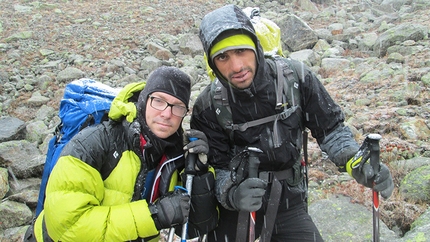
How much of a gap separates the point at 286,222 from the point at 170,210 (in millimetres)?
1437

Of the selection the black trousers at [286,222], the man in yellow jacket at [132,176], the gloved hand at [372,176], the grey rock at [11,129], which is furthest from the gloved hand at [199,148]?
the grey rock at [11,129]

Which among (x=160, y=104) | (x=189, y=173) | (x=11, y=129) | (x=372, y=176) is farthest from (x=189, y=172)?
(x=11, y=129)

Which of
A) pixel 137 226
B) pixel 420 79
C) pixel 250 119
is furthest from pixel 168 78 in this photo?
pixel 420 79

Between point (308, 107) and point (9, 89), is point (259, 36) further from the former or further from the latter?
point (9, 89)

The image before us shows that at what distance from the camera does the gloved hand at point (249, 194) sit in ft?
11.1

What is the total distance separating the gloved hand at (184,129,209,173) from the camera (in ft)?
11.0

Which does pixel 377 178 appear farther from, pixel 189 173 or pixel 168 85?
pixel 168 85

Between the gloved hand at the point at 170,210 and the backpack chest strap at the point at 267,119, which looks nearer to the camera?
the gloved hand at the point at 170,210

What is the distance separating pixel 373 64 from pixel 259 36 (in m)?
11.5

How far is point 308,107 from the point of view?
3.72m

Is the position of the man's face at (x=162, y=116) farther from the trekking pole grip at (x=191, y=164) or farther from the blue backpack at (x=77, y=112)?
the blue backpack at (x=77, y=112)

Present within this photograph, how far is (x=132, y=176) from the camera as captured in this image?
10.5 ft

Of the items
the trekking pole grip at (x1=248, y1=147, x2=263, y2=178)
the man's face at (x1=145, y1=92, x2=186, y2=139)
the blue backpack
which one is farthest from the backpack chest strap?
the blue backpack

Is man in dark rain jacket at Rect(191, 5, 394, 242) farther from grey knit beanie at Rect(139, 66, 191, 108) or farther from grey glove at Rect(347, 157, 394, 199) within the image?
grey knit beanie at Rect(139, 66, 191, 108)
